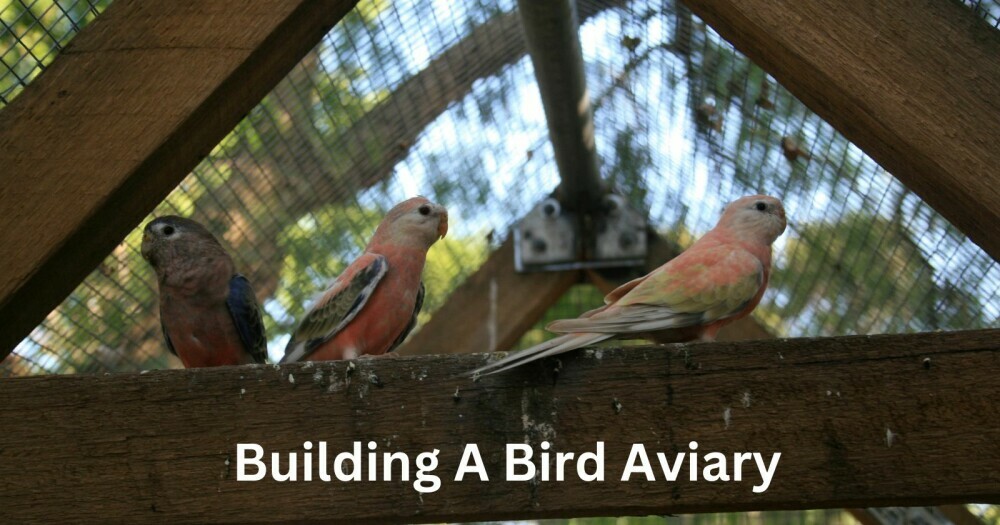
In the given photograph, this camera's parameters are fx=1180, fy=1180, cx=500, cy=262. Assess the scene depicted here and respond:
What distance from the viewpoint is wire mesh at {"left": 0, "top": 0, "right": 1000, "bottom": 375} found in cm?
386

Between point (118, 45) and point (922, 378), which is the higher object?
point (118, 45)

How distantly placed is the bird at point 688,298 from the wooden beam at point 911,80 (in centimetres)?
50

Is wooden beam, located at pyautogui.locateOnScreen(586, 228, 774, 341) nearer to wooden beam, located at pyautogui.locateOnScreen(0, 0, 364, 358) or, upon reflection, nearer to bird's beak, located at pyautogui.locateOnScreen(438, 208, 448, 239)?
bird's beak, located at pyautogui.locateOnScreen(438, 208, 448, 239)

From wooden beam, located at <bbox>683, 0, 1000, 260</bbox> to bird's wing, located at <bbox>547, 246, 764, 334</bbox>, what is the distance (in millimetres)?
494

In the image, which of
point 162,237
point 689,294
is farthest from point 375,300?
point 689,294

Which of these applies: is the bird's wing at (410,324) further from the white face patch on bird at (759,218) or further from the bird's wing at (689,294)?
the white face patch on bird at (759,218)

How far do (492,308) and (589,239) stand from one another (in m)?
0.52

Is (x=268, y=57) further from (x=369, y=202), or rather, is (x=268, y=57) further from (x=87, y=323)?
(x=369, y=202)

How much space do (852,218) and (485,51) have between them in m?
1.47

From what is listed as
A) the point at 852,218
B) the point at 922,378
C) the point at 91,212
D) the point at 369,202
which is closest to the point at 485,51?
the point at 369,202

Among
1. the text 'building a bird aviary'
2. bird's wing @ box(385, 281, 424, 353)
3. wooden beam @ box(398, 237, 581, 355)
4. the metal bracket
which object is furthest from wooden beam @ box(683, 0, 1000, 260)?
wooden beam @ box(398, 237, 581, 355)

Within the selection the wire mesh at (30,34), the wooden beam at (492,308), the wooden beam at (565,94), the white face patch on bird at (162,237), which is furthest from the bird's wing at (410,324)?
the wooden beam at (492,308)

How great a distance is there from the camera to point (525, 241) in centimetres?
512

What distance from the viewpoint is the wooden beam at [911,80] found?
2.32 m
